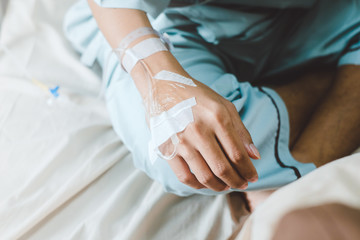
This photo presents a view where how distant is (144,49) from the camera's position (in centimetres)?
53

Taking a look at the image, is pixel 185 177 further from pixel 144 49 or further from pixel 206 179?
pixel 144 49

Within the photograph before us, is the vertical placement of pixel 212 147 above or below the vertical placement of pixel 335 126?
above

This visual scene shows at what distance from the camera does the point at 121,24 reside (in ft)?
1.81

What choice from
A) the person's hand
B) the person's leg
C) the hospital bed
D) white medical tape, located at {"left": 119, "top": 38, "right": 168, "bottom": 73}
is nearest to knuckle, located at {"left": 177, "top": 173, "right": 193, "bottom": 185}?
the person's hand

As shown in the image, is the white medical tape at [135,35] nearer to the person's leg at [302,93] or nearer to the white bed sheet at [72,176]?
the white bed sheet at [72,176]

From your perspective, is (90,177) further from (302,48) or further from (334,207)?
(302,48)

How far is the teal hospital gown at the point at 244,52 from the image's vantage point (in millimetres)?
583

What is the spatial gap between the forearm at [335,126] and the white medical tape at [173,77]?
301mm

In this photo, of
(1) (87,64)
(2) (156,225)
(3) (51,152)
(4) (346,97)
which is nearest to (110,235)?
(2) (156,225)

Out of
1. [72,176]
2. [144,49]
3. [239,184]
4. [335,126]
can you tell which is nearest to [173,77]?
[144,49]

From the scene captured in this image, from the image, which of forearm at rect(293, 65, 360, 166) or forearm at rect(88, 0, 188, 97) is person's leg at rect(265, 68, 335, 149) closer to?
forearm at rect(293, 65, 360, 166)

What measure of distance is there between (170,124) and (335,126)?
0.43 meters

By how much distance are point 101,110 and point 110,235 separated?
0.33 metres

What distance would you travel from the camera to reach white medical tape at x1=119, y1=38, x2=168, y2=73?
0.52 metres
